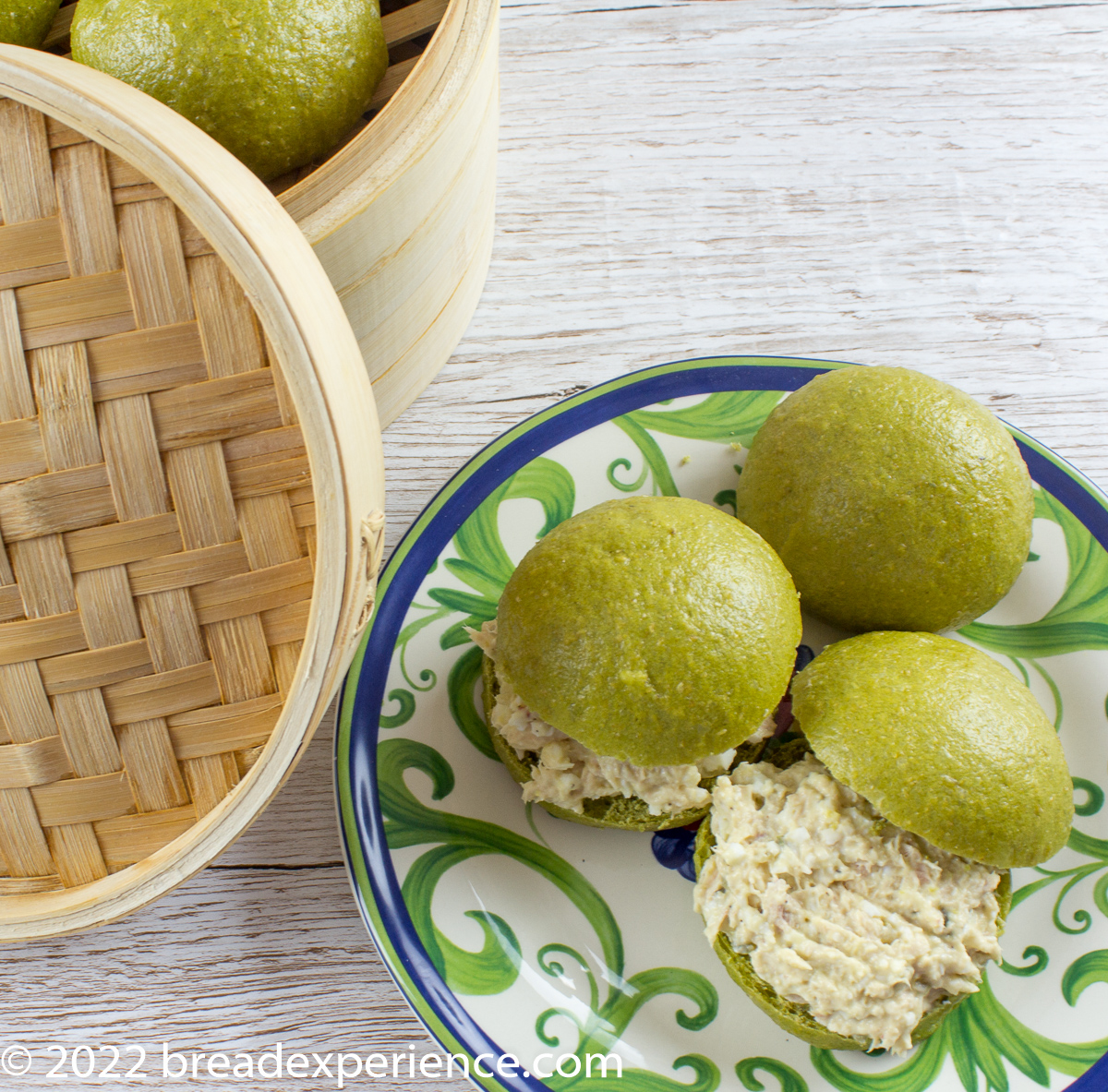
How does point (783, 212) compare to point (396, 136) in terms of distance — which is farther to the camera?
point (783, 212)

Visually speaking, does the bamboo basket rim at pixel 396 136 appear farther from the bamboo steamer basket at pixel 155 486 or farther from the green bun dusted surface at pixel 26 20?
the green bun dusted surface at pixel 26 20

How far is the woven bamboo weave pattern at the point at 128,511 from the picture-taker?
921mm

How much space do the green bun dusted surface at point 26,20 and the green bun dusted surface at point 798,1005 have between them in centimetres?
129

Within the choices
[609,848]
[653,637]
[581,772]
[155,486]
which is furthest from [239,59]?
[609,848]

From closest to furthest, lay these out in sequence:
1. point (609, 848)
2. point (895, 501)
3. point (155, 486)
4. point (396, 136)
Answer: point (155, 486), point (396, 136), point (895, 501), point (609, 848)

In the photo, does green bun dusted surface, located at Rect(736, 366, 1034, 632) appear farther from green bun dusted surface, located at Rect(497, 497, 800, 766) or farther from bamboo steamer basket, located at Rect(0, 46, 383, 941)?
bamboo steamer basket, located at Rect(0, 46, 383, 941)

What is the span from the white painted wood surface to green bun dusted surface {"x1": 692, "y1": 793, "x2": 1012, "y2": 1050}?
607 mm

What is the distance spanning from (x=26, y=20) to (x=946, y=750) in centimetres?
138

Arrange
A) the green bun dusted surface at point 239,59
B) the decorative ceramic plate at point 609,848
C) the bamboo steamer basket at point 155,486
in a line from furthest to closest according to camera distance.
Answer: the decorative ceramic plate at point 609,848
the green bun dusted surface at point 239,59
the bamboo steamer basket at point 155,486

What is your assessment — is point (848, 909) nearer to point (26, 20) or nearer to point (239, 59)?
point (239, 59)

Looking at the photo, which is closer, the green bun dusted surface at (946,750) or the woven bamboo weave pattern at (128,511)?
the woven bamboo weave pattern at (128,511)

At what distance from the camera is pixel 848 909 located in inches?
44.3

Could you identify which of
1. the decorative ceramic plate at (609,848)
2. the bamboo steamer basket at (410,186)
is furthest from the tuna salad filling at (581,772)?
the bamboo steamer basket at (410,186)

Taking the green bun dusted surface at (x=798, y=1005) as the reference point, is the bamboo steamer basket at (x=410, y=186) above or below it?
above
